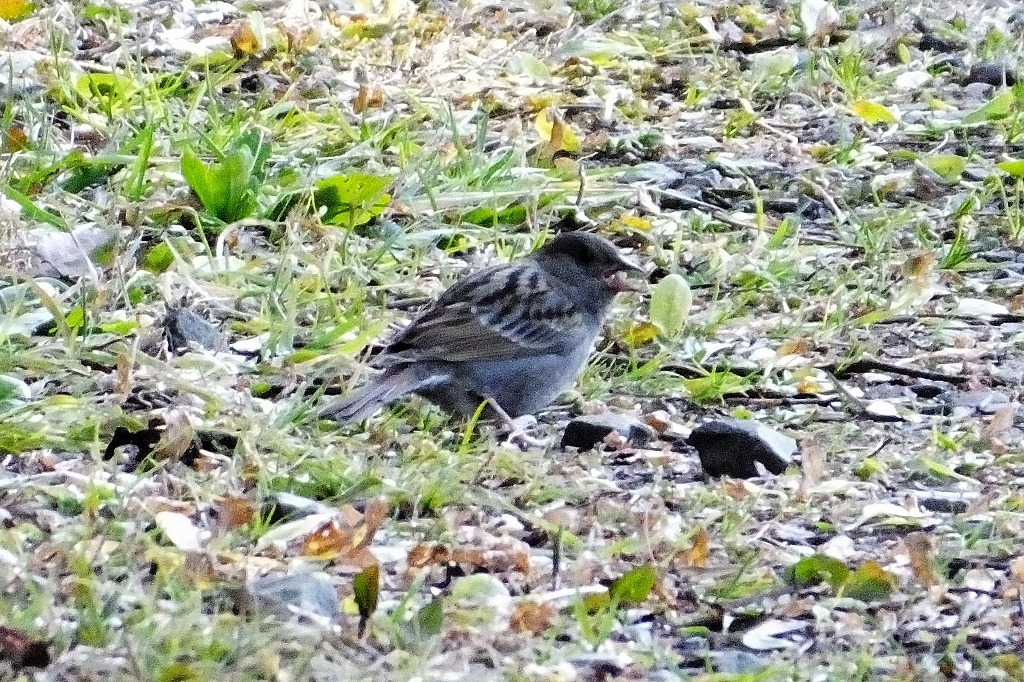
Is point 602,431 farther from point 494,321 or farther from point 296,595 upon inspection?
point 296,595

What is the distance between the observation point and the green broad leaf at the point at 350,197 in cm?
539

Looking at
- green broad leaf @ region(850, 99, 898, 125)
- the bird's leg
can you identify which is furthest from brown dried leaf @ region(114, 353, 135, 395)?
green broad leaf @ region(850, 99, 898, 125)

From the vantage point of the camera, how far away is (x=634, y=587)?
3080 mm

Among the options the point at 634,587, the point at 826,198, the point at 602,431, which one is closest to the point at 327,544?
the point at 634,587

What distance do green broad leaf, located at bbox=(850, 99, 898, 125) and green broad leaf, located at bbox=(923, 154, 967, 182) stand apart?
19.3 inches

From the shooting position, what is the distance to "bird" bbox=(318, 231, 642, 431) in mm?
4332

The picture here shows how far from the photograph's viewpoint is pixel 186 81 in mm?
6551

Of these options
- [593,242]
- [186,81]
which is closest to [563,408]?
[593,242]

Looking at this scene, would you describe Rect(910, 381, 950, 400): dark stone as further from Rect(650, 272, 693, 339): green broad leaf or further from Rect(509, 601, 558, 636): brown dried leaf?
Rect(509, 601, 558, 636): brown dried leaf

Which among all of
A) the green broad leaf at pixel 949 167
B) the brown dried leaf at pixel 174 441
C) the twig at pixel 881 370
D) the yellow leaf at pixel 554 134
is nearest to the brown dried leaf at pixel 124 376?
the brown dried leaf at pixel 174 441

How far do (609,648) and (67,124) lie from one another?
3.75 m

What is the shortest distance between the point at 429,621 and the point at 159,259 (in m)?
2.36

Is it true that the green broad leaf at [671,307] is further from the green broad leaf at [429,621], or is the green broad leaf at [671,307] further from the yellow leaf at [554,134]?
the green broad leaf at [429,621]

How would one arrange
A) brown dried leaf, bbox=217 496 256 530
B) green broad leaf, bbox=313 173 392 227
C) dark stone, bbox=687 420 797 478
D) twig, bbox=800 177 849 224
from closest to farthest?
brown dried leaf, bbox=217 496 256 530
dark stone, bbox=687 420 797 478
green broad leaf, bbox=313 173 392 227
twig, bbox=800 177 849 224
